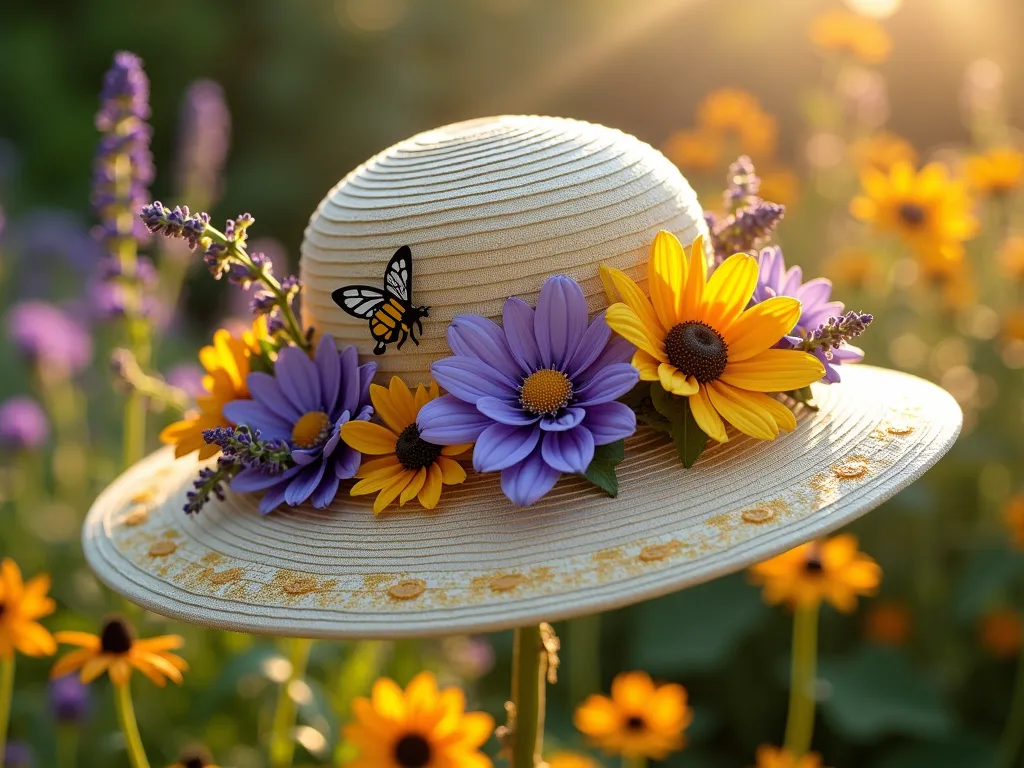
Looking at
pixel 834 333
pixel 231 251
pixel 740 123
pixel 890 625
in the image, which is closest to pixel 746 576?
pixel 890 625

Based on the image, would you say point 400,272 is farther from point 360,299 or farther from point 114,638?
point 114,638

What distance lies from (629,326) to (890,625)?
1.67 metres

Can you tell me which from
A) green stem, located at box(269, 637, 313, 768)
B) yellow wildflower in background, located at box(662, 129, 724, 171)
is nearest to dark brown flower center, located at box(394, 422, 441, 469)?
green stem, located at box(269, 637, 313, 768)

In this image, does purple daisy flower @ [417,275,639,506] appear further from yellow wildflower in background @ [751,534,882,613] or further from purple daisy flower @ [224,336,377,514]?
yellow wildflower in background @ [751,534,882,613]

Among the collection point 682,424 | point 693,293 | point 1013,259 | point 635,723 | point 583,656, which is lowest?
point 583,656

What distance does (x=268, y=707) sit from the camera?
175cm

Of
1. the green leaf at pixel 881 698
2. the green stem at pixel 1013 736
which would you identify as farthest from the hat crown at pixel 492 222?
the green stem at pixel 1013 736

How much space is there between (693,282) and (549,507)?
28cm

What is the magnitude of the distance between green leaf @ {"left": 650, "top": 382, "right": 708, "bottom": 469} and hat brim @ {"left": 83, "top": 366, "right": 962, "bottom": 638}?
0.08 ft

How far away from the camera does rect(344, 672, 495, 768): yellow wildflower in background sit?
47.9 inches

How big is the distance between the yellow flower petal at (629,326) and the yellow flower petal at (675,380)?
2cm

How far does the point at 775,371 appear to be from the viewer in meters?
0.97

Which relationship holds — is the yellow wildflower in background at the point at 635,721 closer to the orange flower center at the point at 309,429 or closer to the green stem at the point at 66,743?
the orange flower center at the point at 309,429

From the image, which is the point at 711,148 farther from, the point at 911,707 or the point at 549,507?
the point at 549,507
